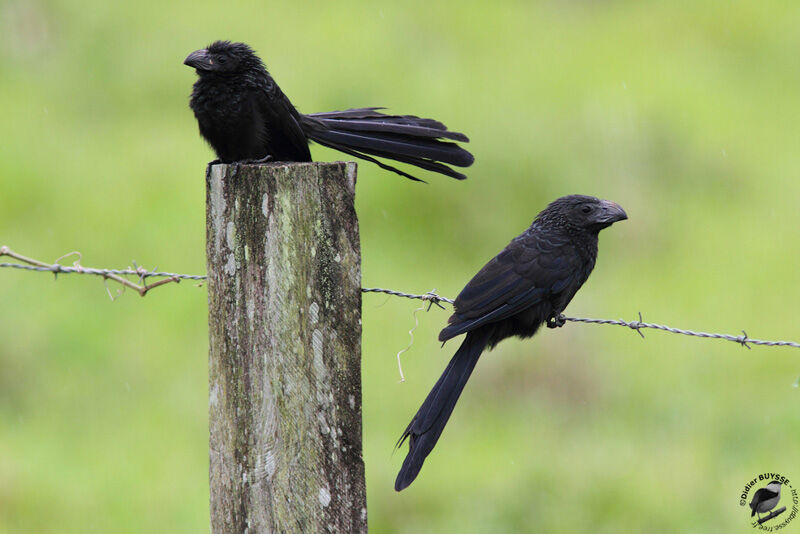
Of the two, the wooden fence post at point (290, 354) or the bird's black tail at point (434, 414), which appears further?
the bird's black tail at point (434, 414)

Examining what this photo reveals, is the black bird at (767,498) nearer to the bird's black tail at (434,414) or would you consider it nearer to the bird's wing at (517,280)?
the bird's wing at (517,280)

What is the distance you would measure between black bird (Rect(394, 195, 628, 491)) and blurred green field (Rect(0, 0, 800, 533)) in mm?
1875

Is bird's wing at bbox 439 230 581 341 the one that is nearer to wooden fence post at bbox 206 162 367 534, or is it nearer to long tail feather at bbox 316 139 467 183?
long tail feather at bbox 316 139 467 183

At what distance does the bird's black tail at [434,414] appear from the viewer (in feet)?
8.73

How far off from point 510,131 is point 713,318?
2605mm

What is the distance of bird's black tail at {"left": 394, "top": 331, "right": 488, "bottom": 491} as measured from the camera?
2662 millimetres

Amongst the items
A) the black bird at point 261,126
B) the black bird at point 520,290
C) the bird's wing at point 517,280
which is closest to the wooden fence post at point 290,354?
the black bird at point 520,290

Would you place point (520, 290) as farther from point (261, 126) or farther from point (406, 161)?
point (261, 126)

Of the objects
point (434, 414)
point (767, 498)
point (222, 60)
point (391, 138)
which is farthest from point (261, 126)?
point (767, 498)

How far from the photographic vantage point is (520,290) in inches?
130

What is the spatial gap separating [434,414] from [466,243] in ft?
16.8

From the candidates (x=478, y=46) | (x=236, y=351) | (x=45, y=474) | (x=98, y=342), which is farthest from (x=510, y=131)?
(x=236, y=351)

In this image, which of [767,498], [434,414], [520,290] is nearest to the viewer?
[434,414]

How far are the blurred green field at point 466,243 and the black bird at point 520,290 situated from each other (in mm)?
1875
